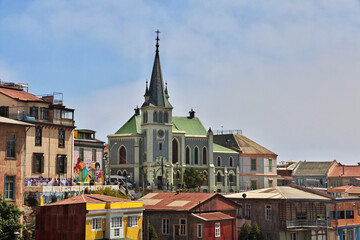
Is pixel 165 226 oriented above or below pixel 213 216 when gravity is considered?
below

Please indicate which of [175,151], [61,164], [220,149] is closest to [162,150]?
[175,151]

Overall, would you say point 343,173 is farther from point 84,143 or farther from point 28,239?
point 28,239

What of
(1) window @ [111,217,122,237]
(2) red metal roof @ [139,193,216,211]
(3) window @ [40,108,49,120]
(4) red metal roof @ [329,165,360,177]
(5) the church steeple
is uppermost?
(5) the church steeple

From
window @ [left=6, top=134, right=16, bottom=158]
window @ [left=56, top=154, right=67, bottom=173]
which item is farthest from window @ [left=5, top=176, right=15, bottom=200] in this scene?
window @ [left=56, top=154, right=67, bottom=173]

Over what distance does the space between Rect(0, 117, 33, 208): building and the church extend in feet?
149

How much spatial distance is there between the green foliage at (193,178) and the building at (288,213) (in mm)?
37730

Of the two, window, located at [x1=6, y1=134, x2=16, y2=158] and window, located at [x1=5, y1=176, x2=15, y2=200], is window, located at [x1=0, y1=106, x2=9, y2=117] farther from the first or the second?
window, located at [x1=5, y1=176, x2=15, y2=200]

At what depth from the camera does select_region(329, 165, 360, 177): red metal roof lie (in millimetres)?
117938

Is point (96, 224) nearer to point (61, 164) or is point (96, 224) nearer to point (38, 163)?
point (38, 163)

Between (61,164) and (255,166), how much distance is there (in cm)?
5725

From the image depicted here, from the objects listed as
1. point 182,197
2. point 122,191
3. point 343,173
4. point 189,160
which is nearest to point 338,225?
point 182,197

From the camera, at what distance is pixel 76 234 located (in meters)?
42.0

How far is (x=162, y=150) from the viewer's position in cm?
9881

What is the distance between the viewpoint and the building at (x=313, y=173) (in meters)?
121
